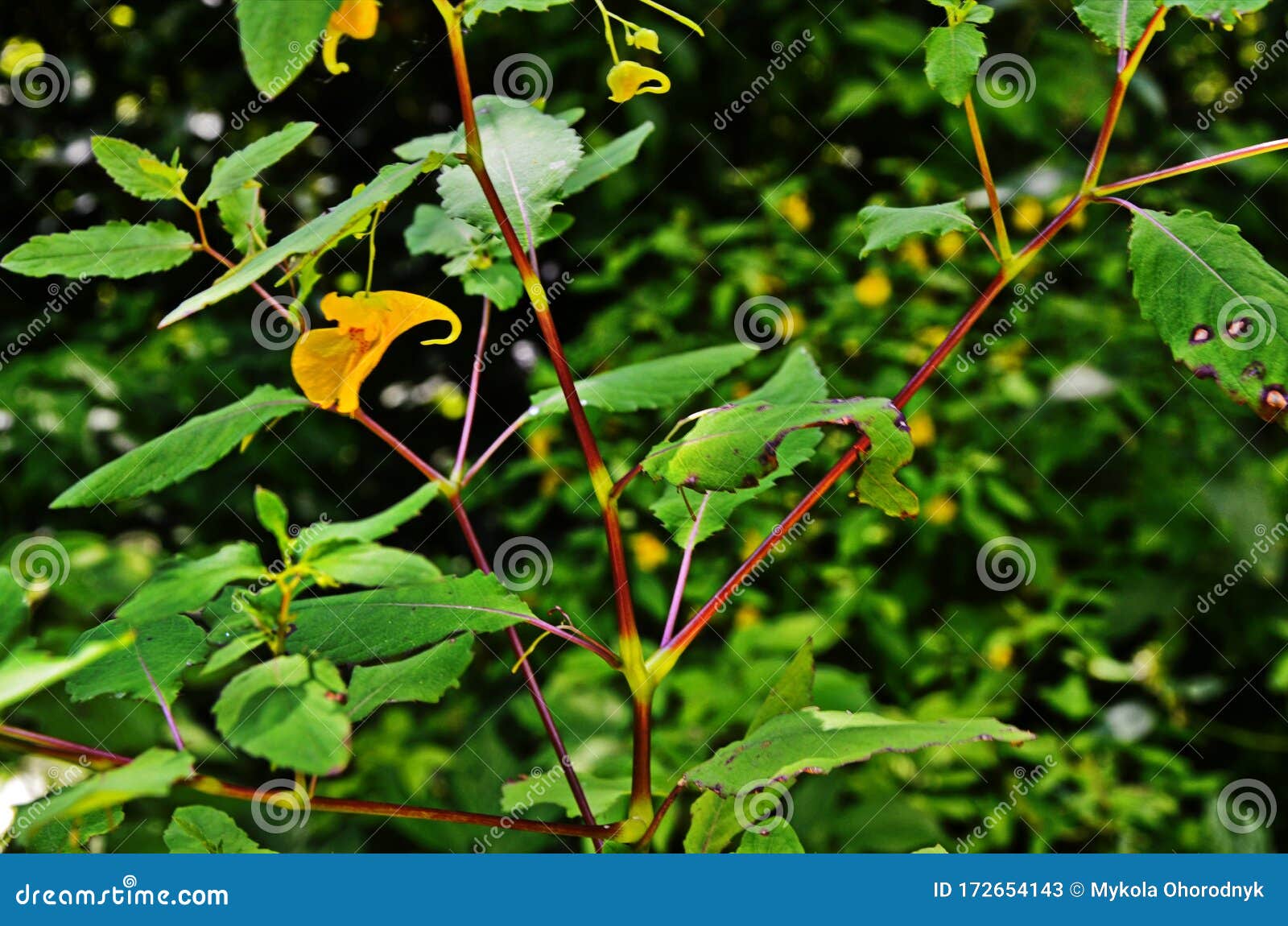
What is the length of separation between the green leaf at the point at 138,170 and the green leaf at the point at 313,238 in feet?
0.57

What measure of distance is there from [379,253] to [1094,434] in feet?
3.34

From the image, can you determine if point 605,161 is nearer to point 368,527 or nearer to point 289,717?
point 368,527

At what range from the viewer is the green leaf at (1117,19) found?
17.8 inches

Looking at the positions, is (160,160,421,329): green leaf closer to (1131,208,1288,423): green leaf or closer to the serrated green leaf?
the serrated green leaf

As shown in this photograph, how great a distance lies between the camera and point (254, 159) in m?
0.43

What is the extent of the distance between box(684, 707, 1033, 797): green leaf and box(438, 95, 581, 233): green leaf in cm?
24

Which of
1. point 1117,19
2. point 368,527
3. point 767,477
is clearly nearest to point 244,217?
point 368,527

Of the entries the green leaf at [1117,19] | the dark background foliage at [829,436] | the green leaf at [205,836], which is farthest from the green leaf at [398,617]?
the dark background foliage at [829,436]

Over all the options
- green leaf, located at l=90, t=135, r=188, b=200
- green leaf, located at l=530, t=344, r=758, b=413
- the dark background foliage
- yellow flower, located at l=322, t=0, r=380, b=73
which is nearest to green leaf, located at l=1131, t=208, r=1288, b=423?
green leaf, located at l=530, t=344, r=758, b=413

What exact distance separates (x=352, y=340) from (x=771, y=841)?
0.88 feet

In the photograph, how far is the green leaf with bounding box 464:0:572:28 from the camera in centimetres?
38

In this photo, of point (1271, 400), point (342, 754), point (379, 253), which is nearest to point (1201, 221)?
point (1271, 400)

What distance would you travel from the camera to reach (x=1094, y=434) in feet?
4.57

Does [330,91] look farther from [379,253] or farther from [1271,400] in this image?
[1271,400]
